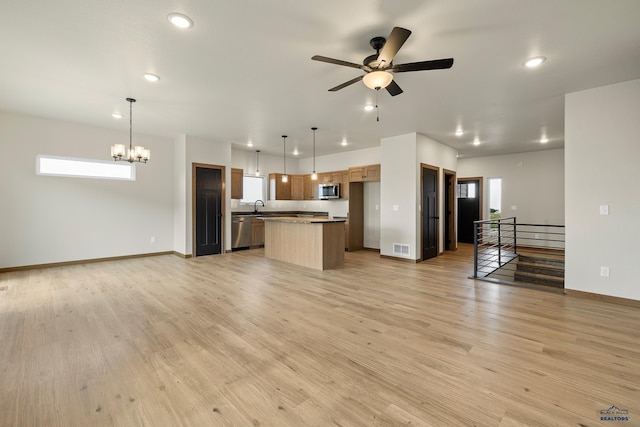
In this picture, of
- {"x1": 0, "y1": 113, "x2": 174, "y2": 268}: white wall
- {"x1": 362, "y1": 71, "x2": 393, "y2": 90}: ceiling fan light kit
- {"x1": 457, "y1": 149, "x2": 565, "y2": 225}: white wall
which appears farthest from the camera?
{"x1": 457, "y1": 149, "x2": 565, "y2": 225}: white wall

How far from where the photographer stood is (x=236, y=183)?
8031 millimetres

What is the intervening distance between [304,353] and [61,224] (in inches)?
238

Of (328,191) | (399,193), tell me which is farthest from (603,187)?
(328,191)

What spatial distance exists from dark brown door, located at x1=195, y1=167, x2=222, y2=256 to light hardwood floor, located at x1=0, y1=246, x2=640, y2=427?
8.86 feet

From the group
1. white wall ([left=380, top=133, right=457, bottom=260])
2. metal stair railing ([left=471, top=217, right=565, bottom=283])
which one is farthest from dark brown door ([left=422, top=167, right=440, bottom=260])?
metal stair railing ([left=471, top=217, right=565, bottom=283])

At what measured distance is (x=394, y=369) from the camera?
2.20 metres

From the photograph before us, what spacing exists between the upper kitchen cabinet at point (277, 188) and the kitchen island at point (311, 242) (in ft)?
8.33

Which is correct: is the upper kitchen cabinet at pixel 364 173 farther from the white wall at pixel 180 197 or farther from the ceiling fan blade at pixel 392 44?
the ceiling fan blade at pixel 392 44

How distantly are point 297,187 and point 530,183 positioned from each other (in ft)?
22.3

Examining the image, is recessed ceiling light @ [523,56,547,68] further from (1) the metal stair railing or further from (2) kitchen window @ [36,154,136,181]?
(2) kitchen window @ [36,154,136,181]

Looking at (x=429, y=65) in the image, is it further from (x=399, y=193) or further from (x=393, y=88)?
(x=399, y=193)

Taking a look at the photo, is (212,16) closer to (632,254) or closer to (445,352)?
(445,352)

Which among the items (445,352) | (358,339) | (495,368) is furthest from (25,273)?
(495,368)

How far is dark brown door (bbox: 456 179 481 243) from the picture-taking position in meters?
9.05
